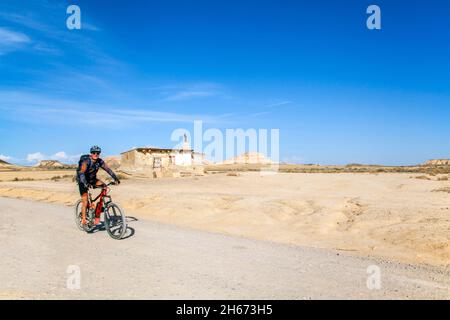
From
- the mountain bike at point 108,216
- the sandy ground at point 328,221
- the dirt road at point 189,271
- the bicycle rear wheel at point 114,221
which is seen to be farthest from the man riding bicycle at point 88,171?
the sandy ground at point 328,221

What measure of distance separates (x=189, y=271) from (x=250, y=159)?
144m

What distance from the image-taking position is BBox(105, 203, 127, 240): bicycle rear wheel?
9836 millimetres

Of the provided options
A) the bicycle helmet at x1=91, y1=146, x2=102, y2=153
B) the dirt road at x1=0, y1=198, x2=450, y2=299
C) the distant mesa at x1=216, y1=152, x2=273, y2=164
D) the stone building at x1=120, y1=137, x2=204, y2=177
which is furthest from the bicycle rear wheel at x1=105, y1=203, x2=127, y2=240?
the distant mesa at x1=216, y1=152, x2=273, y2=164

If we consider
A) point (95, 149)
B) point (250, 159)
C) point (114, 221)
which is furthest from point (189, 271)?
point (250, 159)

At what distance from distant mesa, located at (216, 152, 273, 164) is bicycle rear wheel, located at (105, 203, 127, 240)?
136m

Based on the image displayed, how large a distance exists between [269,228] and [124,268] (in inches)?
253

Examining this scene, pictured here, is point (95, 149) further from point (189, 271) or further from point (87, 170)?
point (189, 271)

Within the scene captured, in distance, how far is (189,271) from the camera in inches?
263

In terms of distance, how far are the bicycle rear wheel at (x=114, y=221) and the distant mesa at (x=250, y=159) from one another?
136 m

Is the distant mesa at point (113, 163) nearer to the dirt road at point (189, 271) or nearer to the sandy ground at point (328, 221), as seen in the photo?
the sandy ground at point (328, 221)

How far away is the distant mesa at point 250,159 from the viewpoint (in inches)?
5818

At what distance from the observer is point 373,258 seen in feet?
26.8

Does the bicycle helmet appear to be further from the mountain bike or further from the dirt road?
the dirt road
